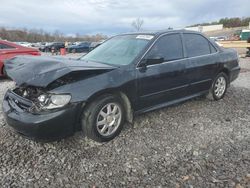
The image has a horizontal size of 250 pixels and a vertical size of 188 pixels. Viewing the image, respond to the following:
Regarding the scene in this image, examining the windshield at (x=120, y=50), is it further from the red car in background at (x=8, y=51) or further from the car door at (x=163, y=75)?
the red car in background at (x=8, y=51)

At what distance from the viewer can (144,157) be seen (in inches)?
142

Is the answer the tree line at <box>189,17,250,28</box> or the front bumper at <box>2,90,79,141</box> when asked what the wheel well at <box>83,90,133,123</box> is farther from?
the tree line at <box>189,17,250,28</box>

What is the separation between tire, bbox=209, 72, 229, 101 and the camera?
19.5ft

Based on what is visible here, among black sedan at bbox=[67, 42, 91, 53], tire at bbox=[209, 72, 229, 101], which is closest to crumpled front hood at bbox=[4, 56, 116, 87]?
tire at bbox=[209, 72, 229, 101]

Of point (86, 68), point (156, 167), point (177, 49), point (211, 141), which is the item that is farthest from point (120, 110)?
point (177, 49)

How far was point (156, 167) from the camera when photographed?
11.1ft

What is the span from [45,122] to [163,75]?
2.08m

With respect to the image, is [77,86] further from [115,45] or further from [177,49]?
[177,49]

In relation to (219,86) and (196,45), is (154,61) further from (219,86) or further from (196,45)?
(219,86)

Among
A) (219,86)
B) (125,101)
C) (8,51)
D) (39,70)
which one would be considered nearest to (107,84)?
(125,101)

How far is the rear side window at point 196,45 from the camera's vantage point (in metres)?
5.31

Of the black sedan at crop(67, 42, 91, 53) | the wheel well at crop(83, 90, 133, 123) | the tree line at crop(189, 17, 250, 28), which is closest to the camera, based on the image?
the wheel well at crop(83, 90, 133, 123)

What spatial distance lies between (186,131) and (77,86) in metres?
1.92

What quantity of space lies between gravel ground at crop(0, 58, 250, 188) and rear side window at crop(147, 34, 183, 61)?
109cm
